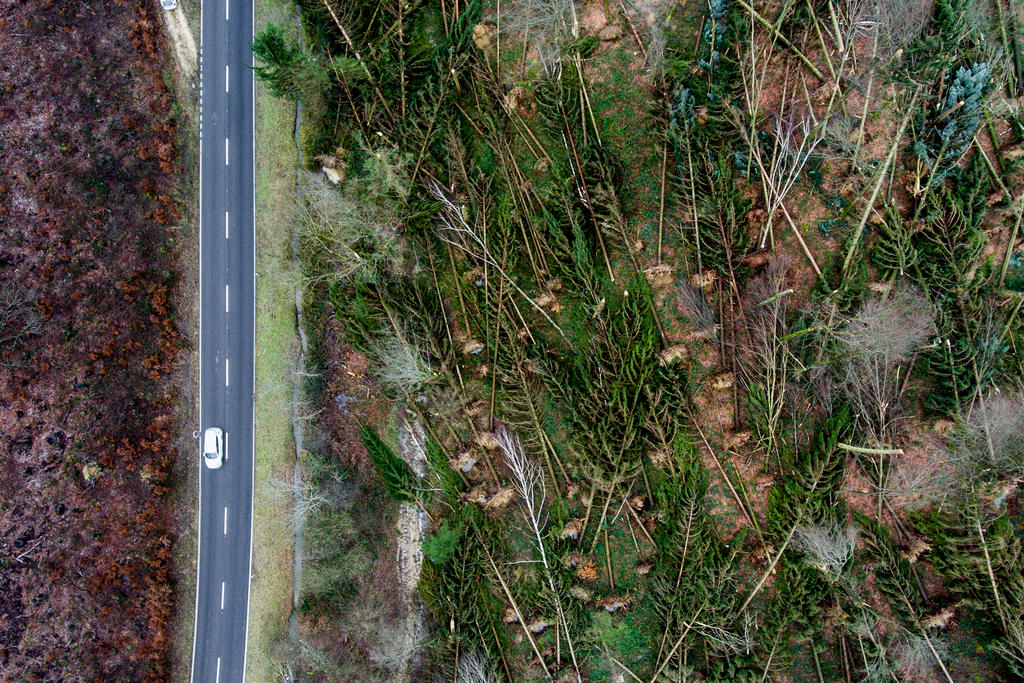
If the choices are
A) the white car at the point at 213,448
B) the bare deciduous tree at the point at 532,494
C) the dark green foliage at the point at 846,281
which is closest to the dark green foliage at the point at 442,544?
the bare deciduous tree at the point at 532,494

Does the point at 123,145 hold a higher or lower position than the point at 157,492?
higher

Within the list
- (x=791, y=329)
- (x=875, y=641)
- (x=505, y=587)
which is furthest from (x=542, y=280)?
(x=875, y=641)

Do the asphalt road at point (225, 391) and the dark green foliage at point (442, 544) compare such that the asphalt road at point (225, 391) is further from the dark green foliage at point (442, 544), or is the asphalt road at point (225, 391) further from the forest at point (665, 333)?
the dark green foliage at point (442, 544)

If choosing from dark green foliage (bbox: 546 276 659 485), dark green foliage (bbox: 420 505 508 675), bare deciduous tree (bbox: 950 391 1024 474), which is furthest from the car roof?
bare deciduous tree (bbox: 950 391 1024 474)

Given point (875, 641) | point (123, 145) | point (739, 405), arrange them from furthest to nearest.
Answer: point (123, 145)
point (739, 405)
point (875, 641)

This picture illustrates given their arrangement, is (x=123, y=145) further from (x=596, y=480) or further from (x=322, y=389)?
(x=596, y=480)

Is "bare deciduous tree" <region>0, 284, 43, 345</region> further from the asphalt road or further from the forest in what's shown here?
the forest
